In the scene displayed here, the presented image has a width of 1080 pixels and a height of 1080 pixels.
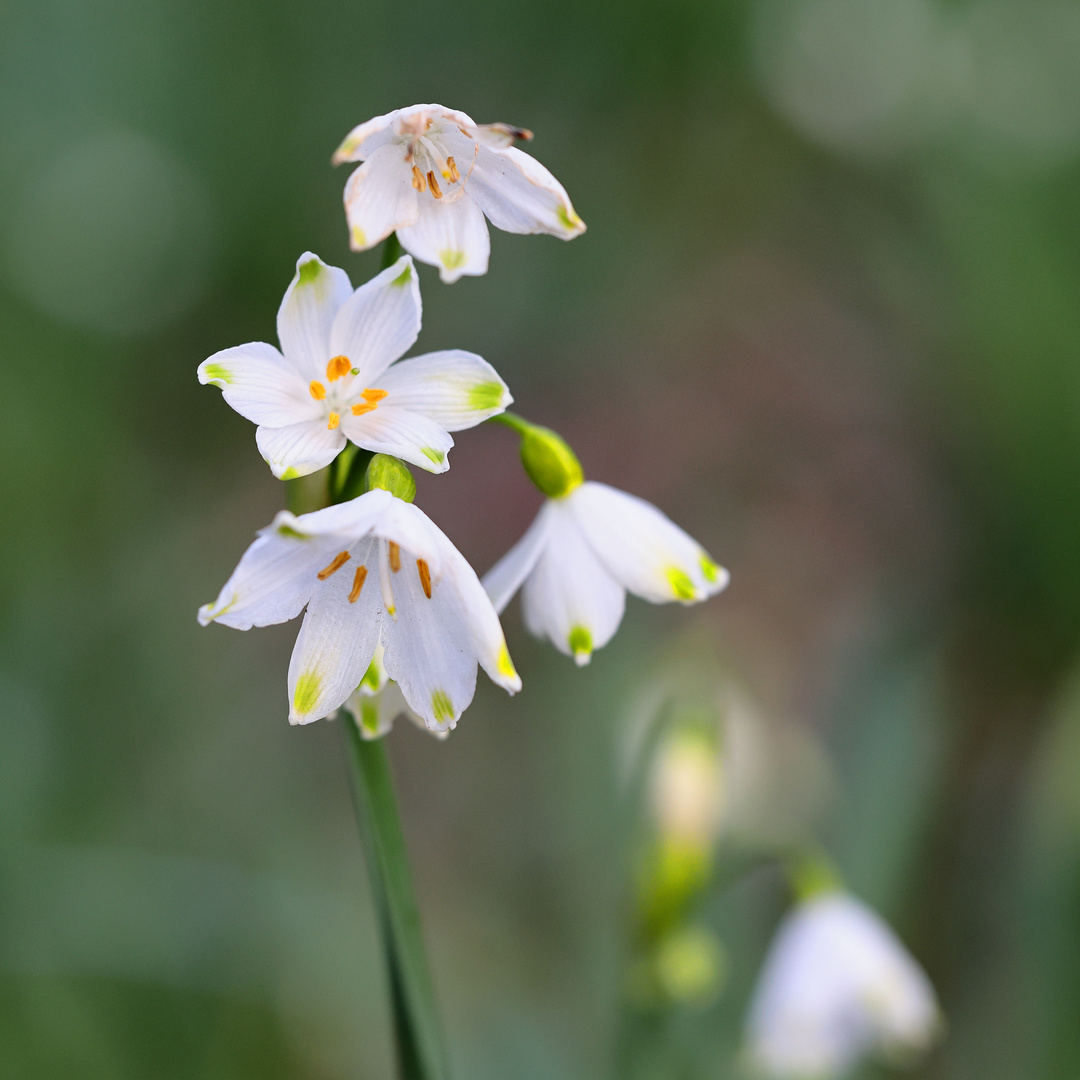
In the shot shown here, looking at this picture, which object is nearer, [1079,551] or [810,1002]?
[810,1002]

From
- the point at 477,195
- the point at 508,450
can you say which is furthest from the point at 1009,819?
the point at 477,195

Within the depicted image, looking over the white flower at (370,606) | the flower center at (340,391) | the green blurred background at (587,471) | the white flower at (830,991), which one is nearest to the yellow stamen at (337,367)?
the flower center at (340,391)

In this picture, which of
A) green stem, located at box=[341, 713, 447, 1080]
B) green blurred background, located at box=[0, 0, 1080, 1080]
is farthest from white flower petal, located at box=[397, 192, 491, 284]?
green blurred background, located at box=[0, 0, 1080, 1080]

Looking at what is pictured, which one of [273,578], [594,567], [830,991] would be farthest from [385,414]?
[830,991]

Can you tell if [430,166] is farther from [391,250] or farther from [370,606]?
[370,606]

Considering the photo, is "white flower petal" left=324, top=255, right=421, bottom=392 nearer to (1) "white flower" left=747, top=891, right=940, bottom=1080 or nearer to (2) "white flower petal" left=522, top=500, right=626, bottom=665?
(2) "white flower petal" left=522, top=500, right=626, bottom=665

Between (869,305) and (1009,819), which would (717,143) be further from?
(1009,819)
